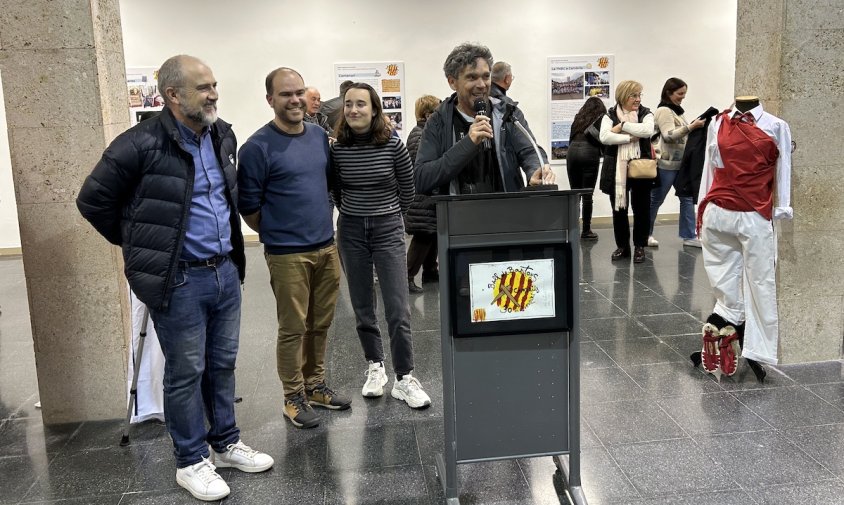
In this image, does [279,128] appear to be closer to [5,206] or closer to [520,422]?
[520,422]

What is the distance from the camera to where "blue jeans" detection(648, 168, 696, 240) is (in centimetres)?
796

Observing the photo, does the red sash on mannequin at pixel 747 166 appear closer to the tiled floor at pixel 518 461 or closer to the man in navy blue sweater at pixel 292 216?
the tiled floor at pixel 518 461

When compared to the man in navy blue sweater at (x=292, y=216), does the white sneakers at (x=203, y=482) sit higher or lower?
lower

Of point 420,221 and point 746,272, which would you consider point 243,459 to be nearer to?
point 746,272

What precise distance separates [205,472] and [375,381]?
1239mm

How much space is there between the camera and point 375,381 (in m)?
4.16

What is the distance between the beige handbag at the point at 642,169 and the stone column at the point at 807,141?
2.67 m

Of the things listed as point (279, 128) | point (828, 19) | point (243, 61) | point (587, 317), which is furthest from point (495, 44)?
point (279, 128)

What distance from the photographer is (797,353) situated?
Result: 4.48 metres

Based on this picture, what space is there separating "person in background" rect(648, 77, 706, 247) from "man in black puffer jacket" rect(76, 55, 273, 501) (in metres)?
5.49

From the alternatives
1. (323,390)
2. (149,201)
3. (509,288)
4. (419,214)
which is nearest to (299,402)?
(323,390)

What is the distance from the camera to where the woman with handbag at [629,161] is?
7219 mm

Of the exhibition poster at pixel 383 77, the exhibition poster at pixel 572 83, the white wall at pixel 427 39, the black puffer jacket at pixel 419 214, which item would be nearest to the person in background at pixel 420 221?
the black puffer jacket at pixel 419 214

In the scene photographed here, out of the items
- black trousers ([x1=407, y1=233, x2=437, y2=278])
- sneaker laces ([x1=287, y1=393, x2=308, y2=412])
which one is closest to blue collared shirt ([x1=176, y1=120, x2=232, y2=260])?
sneaker laces ([x1=287, y1=393, x2=308, y2=412])
